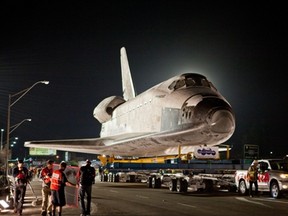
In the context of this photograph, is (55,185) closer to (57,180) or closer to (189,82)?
(57,180)

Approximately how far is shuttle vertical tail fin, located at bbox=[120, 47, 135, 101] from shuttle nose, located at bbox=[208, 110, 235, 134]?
18387mm

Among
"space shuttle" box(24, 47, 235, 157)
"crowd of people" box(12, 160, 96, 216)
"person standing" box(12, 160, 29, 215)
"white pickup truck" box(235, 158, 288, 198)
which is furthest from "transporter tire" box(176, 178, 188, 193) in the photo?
"person standing" box(12, 160, 29, 215)

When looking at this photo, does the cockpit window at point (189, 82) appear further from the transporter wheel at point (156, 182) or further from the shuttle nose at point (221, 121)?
the transporter wheel at point (156, 182)

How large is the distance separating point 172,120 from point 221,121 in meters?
3.00

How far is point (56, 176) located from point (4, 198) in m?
4.92

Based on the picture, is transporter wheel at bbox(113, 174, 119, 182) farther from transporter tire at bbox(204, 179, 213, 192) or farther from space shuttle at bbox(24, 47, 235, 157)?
transporter tire at bbox(204, 179, 213, 192)

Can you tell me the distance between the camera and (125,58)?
40.2 m

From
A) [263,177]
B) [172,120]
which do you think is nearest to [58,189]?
[172,120]

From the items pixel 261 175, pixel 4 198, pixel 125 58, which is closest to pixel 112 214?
pixel 4 198

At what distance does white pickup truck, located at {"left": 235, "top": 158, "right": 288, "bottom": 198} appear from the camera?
730 inches

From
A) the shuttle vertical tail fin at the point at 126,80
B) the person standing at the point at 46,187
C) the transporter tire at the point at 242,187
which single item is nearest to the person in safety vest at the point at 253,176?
the transporter tire at the point at 242,187

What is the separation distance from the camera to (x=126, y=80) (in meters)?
38.1

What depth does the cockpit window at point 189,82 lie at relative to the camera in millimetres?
21391

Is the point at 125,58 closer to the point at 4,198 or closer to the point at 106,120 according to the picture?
the point at 106,120
